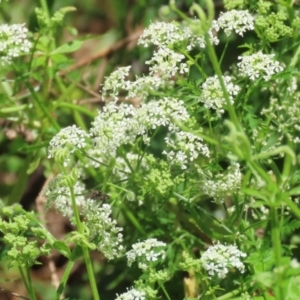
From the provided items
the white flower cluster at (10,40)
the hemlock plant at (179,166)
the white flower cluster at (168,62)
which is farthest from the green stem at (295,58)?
the white flower cluster at (10,40)

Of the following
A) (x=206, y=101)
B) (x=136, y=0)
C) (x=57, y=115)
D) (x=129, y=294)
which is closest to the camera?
(x=129, y=294)

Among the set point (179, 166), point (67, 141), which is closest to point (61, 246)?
point (67, 141)

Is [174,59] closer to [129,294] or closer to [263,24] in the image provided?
[263,24]

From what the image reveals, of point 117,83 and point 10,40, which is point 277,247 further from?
point 10,40

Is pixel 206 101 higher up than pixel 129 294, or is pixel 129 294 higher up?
pixel 206 101

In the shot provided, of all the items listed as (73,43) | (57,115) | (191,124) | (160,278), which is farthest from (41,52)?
(160,278)

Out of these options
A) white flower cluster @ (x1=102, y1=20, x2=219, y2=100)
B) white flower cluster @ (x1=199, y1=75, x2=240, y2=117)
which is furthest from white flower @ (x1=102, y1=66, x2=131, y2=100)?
white flower cluster @ (x1=199, y1=75, x2=240, y2=117)

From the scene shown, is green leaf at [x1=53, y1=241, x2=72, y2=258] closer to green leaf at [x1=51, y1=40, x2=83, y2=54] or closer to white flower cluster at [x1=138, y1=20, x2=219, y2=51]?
white flower cluster at [x1=138, y1=20, x2=219, y2=51]
